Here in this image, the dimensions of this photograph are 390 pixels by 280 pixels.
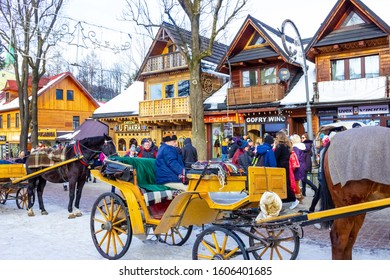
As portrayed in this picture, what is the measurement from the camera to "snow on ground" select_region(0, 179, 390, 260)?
5.24 meters

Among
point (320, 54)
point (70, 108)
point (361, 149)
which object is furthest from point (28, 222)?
point (70, 108)

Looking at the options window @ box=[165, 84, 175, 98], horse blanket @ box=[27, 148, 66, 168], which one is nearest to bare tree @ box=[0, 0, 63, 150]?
horse blanket @ box=[27, 148, 66, 168]

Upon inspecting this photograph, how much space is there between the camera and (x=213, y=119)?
21500 mm

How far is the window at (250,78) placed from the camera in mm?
20859

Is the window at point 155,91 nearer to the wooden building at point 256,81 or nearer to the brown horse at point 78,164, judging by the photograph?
Answer: the wooden building at point 256,81

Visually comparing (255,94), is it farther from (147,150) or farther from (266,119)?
(147,150)

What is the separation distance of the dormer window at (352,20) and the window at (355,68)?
1515 millimetres

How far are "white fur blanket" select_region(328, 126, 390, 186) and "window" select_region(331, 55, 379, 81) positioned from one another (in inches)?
569

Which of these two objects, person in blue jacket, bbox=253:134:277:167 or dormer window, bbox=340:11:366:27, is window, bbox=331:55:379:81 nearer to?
dormer window, bbox=340:11:366:27

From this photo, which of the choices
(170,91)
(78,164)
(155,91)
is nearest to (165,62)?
(170,91)

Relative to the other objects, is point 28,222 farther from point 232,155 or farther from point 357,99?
point 357,99

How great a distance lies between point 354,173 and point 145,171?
294 centimetres

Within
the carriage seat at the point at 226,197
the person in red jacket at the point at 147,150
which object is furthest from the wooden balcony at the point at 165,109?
the carriage seat at the point at 226,197

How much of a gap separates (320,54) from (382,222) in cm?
1279
